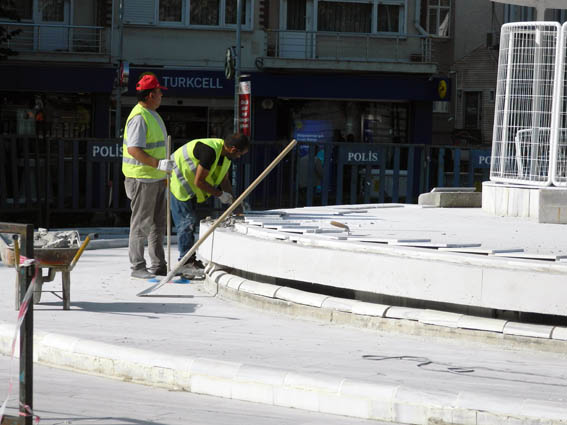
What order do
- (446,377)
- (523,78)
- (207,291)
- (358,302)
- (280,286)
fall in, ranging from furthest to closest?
(523,78)
(207,291)
(280,286)
(358,302)
(446,377)

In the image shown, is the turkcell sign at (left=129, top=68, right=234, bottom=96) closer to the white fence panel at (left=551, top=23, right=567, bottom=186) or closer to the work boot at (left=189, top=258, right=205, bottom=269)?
the white fence panel at (left=551, top=23, right=567, bottom=186)

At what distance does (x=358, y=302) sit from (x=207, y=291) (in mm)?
2129

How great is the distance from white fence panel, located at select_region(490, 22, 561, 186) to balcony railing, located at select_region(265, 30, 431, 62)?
21.1 meters

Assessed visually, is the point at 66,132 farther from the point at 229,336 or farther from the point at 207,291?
the point at 229,336

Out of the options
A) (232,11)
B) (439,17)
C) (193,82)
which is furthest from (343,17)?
(439,17)

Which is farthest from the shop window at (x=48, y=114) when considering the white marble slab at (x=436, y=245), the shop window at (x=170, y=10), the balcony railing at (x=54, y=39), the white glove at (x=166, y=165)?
the white marble slab at (x=436, y=245)

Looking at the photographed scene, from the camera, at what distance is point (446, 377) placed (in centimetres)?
669

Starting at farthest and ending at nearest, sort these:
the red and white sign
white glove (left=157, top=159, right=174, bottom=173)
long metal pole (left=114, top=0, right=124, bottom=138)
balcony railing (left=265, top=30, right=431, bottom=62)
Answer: balcony railing (left=265, top=30, right=431, bottom=62)
long metal pole (left=114, top=0, right=124, bottom=138)
the red and white sign
white glove (left=157, top=159, right=174, bottom=173)

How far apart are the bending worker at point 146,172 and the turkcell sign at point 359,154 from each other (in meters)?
10.4

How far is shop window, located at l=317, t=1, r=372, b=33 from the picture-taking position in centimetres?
3447

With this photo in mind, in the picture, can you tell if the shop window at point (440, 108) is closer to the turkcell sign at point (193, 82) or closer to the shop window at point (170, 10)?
the turkcell sign at point (193, 82)

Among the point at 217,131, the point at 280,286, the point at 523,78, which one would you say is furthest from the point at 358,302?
the point at 217,131

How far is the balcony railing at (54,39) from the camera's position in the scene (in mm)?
32094

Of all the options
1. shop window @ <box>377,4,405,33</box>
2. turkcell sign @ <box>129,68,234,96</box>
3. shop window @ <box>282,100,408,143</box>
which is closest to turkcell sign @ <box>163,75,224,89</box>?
turkcell sign @ <box>129,68,234,96</box>
